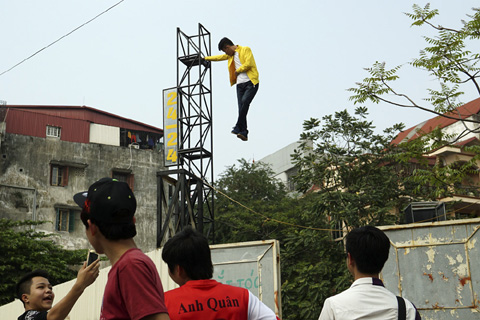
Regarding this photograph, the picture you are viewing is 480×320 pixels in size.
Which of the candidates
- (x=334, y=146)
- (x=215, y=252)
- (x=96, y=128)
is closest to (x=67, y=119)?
(x=96, y=128)

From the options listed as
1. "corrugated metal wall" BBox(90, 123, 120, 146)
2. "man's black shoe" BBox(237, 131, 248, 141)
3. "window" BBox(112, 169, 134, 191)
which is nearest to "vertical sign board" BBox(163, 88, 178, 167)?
"man's black shoe" BBox(237, 131, 248, 141)

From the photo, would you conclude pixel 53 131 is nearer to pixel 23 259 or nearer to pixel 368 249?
pixel 23 259

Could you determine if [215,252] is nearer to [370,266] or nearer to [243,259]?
[243,259]

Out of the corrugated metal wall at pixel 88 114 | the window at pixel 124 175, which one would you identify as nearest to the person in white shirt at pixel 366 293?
the window at pixel 124 175

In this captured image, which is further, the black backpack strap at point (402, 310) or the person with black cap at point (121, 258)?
the black backpack strap at point (402, 310)

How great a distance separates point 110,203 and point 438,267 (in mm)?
6711

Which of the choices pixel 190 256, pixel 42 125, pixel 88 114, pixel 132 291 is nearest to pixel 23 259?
pixel 42 125

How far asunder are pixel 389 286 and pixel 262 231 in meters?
17.4

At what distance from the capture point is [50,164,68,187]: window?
28.4m

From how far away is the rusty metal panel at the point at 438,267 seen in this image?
305 inches

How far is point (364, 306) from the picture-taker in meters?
2.70

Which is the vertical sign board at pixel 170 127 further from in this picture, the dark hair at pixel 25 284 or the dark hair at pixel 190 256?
the dark hair at pixel 190 256

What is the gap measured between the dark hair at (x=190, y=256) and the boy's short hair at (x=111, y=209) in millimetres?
617

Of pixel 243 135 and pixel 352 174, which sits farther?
pixel 352 174
